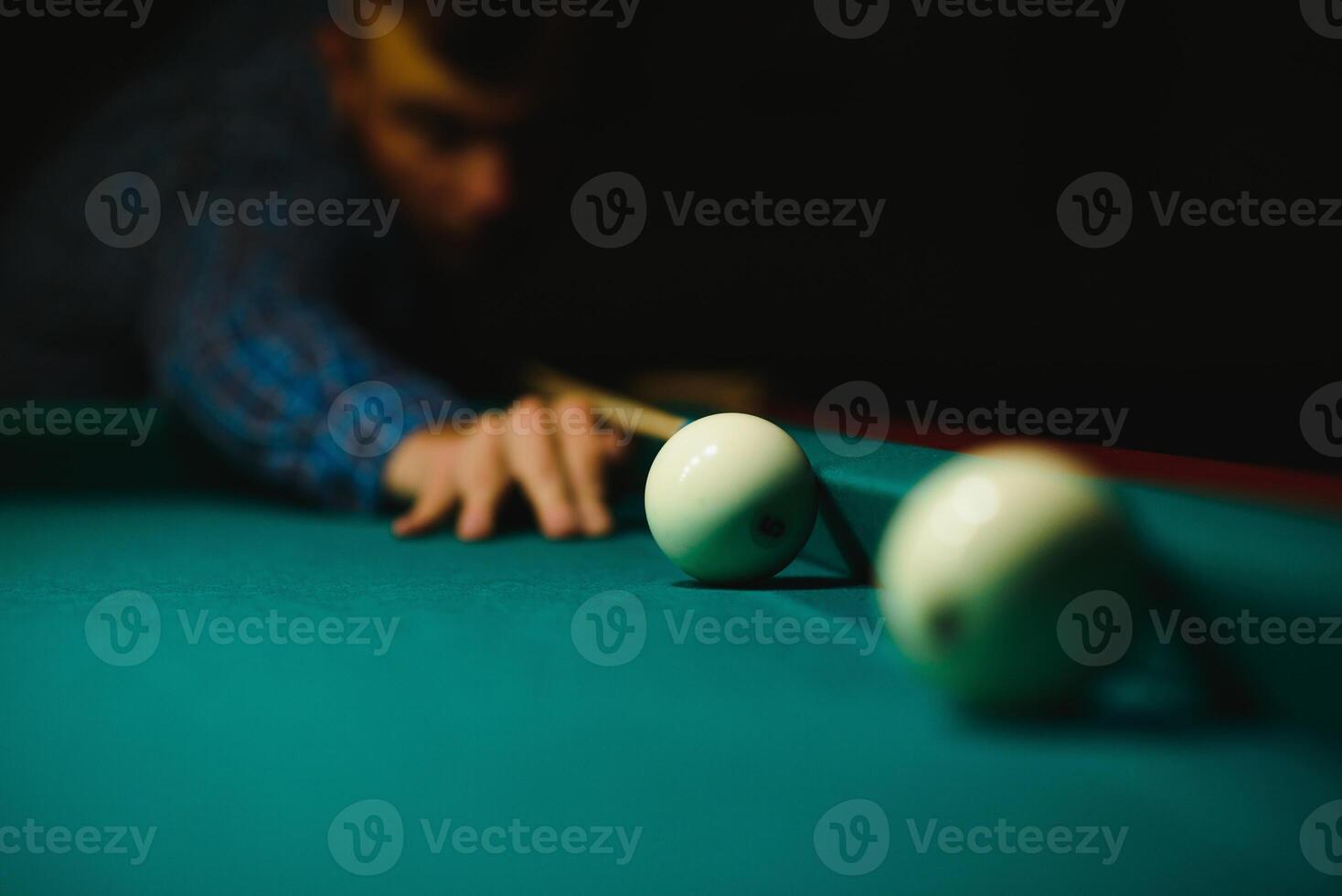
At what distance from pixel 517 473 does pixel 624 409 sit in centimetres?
34

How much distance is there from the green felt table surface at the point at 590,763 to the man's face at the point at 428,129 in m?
2.06

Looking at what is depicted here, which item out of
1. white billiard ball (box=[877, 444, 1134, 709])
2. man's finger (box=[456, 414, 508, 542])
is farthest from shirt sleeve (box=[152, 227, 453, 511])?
white billiard ball (box=[877, 444, 1134, 709])

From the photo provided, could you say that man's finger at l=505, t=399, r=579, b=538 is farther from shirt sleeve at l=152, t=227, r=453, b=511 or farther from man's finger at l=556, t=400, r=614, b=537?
shirt sleeve at l=152, t=227, r=453, b=511

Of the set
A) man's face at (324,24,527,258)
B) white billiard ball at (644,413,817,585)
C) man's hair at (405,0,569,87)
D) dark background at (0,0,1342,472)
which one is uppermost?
dark background at (0,0,1342,472)

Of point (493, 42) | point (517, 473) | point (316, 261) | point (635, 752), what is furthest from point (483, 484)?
point (493, 42)

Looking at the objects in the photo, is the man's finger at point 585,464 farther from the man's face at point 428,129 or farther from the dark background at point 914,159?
the dark background at point 914,159

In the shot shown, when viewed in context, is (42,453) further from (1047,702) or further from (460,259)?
(1047,702)

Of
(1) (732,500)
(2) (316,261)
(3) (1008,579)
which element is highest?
(2) (316,261)

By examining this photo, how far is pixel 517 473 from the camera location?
2500 mm

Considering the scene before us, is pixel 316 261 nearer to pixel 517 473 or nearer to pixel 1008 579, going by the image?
pixel 517 473

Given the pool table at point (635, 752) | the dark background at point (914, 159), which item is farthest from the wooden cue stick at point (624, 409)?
the dark background at point (914, 159)

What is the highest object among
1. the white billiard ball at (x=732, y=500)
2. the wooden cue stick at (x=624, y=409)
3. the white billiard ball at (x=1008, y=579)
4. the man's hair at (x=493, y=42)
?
the man's hair at (x=493, y=42)

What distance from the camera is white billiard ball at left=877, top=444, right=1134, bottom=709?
1145mm

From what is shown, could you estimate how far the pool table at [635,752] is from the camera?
2.71 ft
